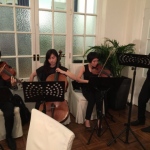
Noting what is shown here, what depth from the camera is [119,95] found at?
2.92 meters

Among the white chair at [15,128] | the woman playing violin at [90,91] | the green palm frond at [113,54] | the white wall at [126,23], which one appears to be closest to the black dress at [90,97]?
the woman playing violin at [90,91]

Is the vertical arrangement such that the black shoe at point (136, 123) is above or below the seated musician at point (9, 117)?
below

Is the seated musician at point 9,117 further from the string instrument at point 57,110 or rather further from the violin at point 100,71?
the violin at point 100,71

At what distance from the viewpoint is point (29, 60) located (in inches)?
111

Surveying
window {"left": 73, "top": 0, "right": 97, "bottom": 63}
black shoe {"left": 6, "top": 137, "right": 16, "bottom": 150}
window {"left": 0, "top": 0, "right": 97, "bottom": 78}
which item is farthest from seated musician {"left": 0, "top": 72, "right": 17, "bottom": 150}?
window {"left": 73, "top": 0, "right": 97, "bottom": 63}

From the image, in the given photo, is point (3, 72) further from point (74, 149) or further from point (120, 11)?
point (120, 11)

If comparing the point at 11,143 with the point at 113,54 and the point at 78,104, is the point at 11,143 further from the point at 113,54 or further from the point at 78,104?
the point at 113,54

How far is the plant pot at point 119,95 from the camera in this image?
9.54 feet

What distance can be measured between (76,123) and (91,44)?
1.53 m

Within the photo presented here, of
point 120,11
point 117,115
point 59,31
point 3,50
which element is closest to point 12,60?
point 3,50

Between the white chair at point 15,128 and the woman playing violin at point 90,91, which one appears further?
the woman playing violin at point 90,91

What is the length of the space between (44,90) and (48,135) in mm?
788

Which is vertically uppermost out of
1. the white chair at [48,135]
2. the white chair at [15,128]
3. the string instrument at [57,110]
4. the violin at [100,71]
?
the violin at [100,71]

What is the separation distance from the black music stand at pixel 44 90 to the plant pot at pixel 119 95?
143 cm
